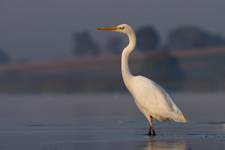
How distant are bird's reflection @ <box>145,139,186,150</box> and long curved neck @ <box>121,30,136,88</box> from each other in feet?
8.92

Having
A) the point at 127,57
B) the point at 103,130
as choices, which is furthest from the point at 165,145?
the point at 127,57

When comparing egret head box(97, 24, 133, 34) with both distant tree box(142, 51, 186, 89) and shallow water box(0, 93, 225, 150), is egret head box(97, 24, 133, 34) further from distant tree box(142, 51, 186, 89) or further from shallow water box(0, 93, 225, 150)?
distant tree box(142, 51, 186, 89)

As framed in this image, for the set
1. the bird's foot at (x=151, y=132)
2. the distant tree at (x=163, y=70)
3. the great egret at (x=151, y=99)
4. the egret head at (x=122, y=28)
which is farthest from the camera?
the distant tree at (x=163, y=70)

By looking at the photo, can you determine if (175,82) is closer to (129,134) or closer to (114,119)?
(114,119)

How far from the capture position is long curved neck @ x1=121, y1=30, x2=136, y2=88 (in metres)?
18.6

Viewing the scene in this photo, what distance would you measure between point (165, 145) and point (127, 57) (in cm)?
409

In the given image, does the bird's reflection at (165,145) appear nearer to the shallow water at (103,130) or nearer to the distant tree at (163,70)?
the shallow water at (103,130)

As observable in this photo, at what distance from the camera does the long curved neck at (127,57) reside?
18.6 metres

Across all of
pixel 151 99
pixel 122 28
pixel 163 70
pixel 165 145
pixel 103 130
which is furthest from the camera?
pixel 163 70

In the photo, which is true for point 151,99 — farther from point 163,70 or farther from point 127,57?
point 163,70

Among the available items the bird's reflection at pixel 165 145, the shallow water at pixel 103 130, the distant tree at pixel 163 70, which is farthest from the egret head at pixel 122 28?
the distant tree at pixel 163 70

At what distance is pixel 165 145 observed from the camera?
15.0 meters

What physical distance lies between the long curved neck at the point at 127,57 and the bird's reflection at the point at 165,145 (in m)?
2.72

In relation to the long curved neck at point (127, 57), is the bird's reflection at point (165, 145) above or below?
below
